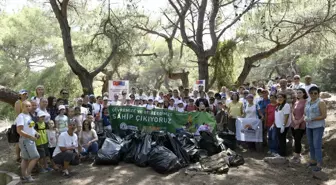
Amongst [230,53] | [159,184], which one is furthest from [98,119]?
[230,53]

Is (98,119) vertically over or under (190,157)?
over

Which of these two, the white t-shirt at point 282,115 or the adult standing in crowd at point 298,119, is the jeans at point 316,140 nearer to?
the adult standing in crowd at point 298,119

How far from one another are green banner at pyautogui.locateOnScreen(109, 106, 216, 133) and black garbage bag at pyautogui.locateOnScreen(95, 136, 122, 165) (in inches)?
55.7

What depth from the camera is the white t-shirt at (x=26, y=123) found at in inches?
215

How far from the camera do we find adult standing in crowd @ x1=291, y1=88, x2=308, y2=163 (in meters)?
6.51

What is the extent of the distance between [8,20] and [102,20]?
14990mm

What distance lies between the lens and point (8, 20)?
77.3ft

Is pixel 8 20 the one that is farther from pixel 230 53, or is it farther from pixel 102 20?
pixel 230 53

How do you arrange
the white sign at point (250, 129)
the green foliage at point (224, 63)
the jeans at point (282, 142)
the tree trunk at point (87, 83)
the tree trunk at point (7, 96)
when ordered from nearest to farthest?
1. the jeans at point (282, 142)
2. the white sign at point (250, 129)
3. the tree trunk at point (7, 96)
4. the tree trunk at point (87, 83)
5. the green foliage at point (224, 63)

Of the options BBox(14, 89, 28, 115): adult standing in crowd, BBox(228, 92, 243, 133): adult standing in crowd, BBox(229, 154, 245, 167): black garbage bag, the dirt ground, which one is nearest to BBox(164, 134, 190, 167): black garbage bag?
the dirt ground

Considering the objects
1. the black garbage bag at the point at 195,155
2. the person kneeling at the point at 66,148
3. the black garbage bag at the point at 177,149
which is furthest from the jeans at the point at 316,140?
the person kneeling at the point at 66,148

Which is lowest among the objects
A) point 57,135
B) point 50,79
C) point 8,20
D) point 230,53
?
point 57,135

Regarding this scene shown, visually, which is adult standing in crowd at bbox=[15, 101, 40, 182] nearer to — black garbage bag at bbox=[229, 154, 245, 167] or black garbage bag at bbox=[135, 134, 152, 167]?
black garbage bag at bbox=[135, 134, 152, 167]

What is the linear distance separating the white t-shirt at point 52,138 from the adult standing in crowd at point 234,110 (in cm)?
421
